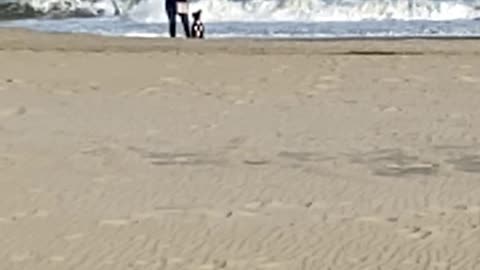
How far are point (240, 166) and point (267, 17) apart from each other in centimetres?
2208

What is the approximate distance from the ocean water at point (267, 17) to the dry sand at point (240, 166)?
1053cm

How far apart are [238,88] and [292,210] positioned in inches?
211

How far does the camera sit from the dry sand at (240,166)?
6016 millimetres

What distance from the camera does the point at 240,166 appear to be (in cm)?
801

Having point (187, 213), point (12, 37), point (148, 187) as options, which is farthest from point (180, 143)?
point (12, 37)

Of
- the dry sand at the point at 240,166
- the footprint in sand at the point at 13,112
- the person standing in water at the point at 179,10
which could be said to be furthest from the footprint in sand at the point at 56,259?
the person standing in water at the point at 179,10

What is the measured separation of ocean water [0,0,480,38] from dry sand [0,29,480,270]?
10.5 metres

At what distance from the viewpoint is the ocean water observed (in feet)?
80.9

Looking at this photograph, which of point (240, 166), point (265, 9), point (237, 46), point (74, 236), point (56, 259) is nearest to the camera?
point (56, 259)

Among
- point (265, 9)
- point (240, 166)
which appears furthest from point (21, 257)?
point (265, 9)

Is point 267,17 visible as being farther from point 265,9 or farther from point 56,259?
point 56,259

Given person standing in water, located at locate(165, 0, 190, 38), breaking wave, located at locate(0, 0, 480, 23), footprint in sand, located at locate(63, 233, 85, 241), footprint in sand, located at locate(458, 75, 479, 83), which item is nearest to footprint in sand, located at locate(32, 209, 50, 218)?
footprint in sand, located at locate(63, 233, 85, 241)

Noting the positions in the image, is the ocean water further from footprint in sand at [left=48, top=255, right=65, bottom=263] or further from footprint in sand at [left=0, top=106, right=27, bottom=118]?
footprint in sand at [left=48, top=255, right=65, bottom=263]

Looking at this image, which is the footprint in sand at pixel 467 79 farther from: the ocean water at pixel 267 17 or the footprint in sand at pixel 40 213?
the ocean water at pixel 267 17
